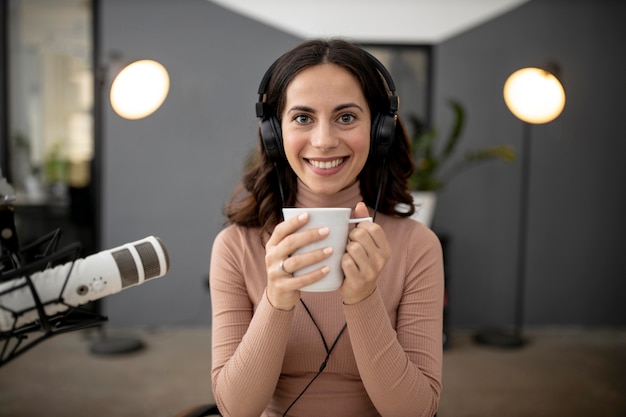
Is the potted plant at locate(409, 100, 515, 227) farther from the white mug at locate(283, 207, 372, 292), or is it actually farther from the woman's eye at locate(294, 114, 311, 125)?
the white mug at locate(283, 207, 372, 292)

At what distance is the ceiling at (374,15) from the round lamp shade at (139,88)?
1.78 meters

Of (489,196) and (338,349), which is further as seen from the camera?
(489,196)

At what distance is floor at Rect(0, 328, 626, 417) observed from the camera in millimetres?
2768

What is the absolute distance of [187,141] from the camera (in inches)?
160

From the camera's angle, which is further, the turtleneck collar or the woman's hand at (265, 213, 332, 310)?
the turtleneck collar

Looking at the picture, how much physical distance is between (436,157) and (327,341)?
3.03m

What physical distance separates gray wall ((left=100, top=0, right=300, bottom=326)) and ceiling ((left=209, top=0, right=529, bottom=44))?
118 mm

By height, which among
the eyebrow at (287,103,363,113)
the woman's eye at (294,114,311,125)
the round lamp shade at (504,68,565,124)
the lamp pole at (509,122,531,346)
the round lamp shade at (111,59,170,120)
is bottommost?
the lamp pole at (509,122,531,346)

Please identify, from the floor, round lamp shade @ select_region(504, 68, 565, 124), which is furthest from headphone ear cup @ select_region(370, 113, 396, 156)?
round lamp shade @ select_region(504, 68, 565, 124)

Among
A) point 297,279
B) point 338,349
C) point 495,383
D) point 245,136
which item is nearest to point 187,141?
point 245,136

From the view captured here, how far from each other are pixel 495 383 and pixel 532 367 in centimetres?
41

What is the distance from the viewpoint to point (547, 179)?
4121mm

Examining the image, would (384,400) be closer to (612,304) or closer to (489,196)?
(489,196)

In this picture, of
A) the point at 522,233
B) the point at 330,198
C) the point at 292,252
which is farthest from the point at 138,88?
the point at 522,233
